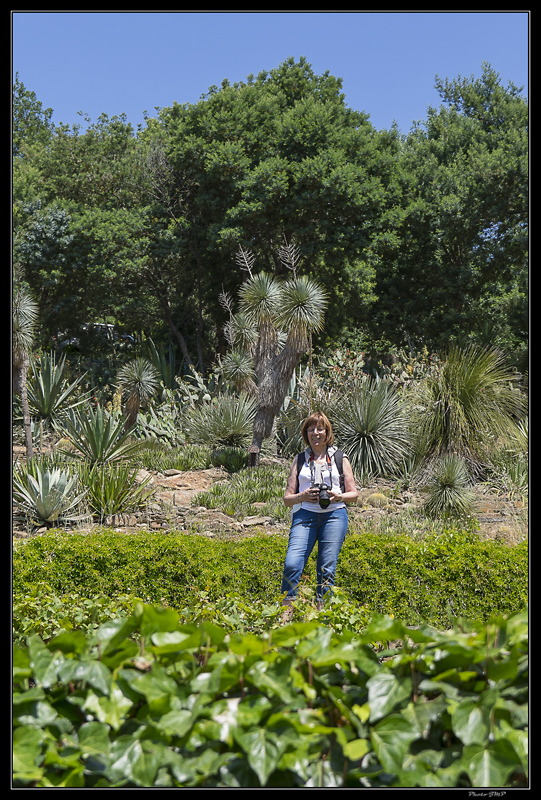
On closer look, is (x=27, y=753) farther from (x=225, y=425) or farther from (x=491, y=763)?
(x=225, y=425)

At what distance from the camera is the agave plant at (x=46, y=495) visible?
733 cm

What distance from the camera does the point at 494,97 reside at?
23516mm

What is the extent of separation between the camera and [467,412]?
10.2 metres

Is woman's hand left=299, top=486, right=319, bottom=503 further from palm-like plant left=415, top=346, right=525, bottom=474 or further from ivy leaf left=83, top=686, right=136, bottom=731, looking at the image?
palm-like plant left=415, top=346, right=525, bottom=474

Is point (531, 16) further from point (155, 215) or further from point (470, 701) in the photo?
point (155, 215)

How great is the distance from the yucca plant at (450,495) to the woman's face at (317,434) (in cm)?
422

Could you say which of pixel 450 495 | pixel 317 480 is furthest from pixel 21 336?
pixel 317 480

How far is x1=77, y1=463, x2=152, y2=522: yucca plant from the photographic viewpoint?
7820mm

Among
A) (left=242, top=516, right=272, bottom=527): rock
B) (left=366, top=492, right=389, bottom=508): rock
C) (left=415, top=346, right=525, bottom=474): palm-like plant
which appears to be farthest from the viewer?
(left=415, top=346, right=525, bottom=474): palm-like plant

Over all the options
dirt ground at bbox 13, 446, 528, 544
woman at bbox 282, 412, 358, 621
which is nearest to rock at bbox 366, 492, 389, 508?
dirt ground at bbox 13, 446, 528, 544

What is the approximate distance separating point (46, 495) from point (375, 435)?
Answer: 5156 millimetres

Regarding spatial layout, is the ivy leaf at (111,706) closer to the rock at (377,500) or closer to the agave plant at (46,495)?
the agave plant at (46,495)

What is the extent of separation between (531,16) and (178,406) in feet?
48.1

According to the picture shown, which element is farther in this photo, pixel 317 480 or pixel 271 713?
pixel 317 480
